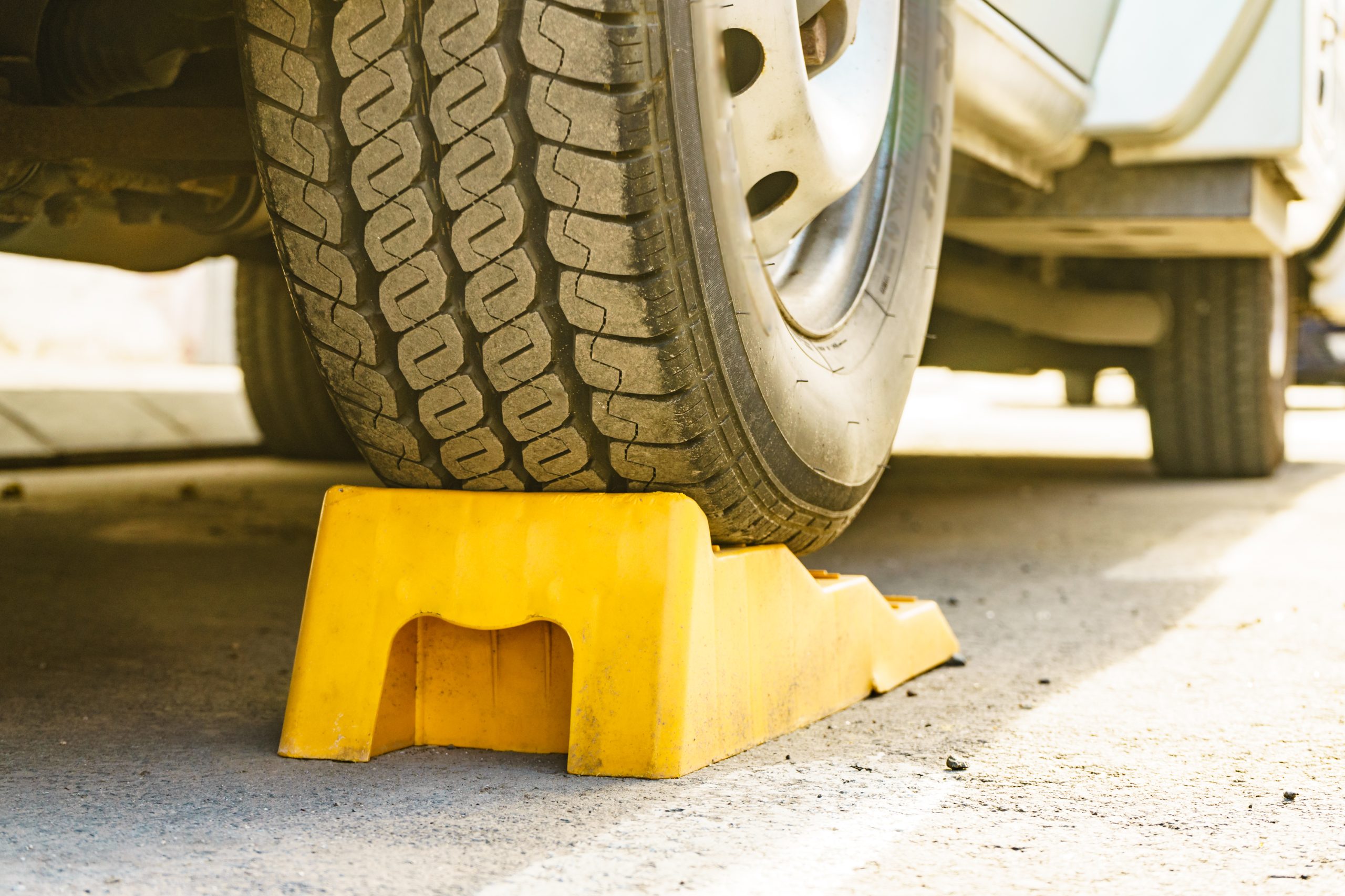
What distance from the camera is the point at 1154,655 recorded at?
1.84 metres

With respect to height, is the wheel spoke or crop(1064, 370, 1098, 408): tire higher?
the wheel spoke

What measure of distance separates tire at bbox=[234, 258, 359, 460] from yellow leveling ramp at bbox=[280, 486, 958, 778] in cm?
255

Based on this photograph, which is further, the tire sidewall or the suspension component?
the suspension component

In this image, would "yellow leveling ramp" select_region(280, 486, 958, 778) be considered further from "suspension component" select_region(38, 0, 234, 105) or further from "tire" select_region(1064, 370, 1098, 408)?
"tire" select_region(1064, 370, 1098, 408)

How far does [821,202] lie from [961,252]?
2.27 meters

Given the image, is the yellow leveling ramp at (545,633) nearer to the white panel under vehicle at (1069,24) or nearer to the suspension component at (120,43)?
the suspension component at (120,43)

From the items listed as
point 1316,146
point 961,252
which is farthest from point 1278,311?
point 1316,146

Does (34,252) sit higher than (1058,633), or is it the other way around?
(34,252)

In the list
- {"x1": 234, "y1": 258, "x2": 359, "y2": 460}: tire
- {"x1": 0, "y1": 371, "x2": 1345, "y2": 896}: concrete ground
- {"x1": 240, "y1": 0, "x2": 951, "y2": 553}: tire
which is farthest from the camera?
{"x1": 234, "y1": 258, "x2": 359, "y2": 460}: tire

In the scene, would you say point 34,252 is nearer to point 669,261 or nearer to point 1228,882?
point 669,261

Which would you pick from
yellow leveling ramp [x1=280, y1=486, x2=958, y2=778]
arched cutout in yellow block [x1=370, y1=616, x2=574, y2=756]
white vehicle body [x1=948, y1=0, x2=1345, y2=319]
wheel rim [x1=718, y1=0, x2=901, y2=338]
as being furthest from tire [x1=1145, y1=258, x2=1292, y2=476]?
arched cutout in yellow block [x1=370, y1=616, x2=574, y2=756]

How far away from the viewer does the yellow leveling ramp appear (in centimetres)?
124

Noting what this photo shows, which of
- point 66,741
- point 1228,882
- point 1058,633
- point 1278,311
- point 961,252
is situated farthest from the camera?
point 1278,311

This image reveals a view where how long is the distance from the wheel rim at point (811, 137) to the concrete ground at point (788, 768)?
515mm
